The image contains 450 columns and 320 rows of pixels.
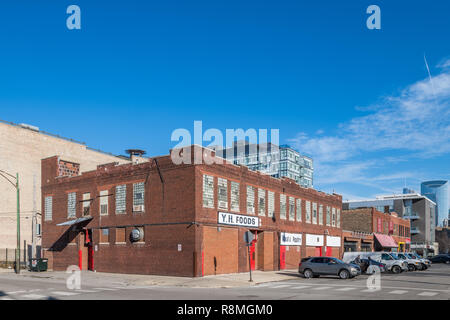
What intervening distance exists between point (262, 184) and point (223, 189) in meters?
6.45

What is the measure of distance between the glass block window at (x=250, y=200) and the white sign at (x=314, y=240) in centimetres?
1248

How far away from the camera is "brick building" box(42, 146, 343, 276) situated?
32.4 m

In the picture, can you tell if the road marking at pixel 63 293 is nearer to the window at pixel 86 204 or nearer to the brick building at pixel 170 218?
the brick building at pixel 170 218

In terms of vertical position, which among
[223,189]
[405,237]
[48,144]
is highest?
[48,144]

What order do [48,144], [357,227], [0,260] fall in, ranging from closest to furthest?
[0,260], [48,144], [357,227]

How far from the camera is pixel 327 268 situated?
101ft

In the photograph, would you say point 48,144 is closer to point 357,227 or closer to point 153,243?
point 153,243

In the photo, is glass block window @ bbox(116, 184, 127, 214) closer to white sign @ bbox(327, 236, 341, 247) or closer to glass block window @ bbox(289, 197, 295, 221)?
glass block window @ bbox(289, 197, 295, 221)

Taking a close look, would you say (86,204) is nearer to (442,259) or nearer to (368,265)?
(368,265)
